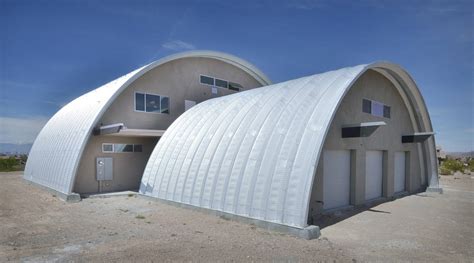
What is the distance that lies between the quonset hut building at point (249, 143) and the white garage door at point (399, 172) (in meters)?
0.11

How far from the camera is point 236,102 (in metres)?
15.5

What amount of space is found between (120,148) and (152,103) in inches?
133

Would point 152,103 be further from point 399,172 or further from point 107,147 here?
point 399,172

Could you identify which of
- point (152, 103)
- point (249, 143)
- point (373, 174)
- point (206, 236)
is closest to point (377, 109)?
point (373, 174)

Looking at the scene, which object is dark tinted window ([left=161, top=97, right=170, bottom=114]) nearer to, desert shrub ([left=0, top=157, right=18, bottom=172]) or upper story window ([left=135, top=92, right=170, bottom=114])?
upper story window ([left=135, top=92, right=170, bottom=114])

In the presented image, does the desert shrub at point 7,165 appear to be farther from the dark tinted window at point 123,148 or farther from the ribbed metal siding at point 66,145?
the dark tinted window at point 123,148

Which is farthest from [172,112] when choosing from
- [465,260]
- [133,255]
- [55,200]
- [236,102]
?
[465,260]

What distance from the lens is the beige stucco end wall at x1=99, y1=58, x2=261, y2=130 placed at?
19.1m

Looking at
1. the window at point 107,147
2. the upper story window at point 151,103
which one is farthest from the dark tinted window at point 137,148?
the upper story window at point 151,103

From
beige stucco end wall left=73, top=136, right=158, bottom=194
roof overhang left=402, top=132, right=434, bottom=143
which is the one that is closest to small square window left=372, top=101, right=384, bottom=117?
roof overhang left=402, top=132, right=434, bottom=143

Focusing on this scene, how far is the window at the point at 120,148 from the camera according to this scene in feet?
61.0

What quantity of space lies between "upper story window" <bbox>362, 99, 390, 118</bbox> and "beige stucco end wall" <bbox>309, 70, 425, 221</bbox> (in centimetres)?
20

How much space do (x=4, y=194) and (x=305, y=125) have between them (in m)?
16.9

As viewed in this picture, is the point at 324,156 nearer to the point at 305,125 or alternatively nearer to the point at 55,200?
the point at 305,125
